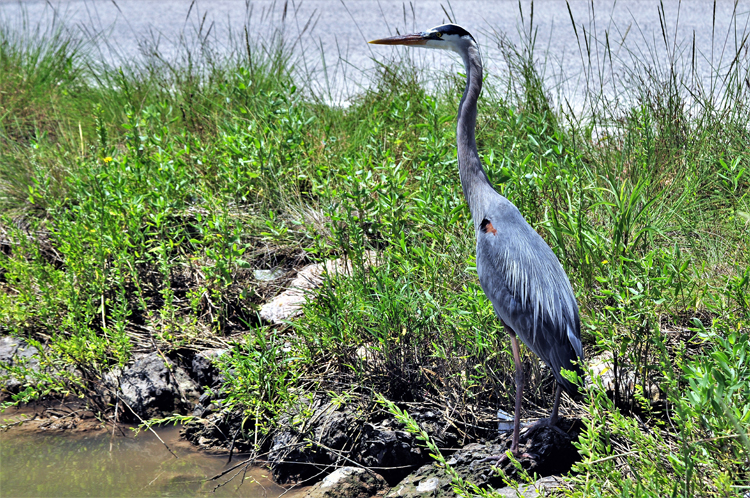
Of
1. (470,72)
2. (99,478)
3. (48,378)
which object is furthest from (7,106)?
(470,72)

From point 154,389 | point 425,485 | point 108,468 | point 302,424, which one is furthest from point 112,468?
point 425,485

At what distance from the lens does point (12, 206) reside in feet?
15.0

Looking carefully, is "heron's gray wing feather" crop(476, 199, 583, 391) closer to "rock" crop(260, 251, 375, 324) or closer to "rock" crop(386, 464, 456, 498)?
"rock" crop(386, 464, 456, 498)

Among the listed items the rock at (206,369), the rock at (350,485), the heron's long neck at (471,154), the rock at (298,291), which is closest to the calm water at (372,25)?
the rock at (298,291)

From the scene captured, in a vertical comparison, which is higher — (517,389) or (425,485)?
→ (517,389)

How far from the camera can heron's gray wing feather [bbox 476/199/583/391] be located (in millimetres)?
2719

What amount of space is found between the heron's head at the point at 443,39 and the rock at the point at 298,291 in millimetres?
1144

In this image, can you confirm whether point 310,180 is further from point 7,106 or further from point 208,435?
point 7,106

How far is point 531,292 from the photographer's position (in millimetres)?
2779

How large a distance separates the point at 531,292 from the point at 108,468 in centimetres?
203

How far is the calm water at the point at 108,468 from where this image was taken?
2.91 meters

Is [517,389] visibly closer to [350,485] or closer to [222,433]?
[350,485]

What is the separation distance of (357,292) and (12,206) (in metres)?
2.66

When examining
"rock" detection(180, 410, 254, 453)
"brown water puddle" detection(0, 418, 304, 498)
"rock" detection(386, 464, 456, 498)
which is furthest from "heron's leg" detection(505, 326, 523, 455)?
"rock" detection(180, 410, 254, 453)
